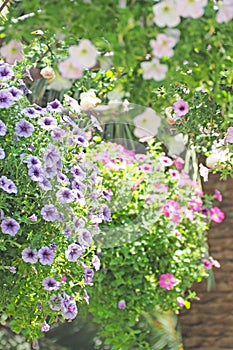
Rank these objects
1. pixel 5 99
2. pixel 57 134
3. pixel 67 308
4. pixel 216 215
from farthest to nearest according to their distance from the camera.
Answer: pixel 216 215 < pixel 67 308 < pixel 57 134 < pixel 5 99

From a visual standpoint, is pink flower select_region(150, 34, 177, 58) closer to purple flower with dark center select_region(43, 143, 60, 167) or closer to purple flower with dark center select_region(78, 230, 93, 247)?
purple flower with dark center select_region(43, 143, 60, 167)

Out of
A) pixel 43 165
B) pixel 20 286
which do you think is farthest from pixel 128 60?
pixel 20 286

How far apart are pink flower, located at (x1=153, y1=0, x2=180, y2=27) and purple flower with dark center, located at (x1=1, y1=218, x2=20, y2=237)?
1.13 meters

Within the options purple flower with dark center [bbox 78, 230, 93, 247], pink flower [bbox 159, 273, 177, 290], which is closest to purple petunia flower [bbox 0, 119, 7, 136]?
purple flower with dark center [bbox 78, 230, 93, 247]

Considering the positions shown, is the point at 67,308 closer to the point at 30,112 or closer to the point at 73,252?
the point at 73,252

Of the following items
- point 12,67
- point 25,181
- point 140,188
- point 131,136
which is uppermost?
point 131,136

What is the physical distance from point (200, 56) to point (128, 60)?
0.38 feet

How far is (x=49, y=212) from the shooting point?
211 cm

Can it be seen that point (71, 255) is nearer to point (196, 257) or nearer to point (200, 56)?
point (200, 56)

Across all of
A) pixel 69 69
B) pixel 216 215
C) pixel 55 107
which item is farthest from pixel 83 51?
pixel 216 215

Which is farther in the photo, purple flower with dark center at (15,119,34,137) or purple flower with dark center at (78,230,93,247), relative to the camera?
purple flower with dark center at (78,230,93,247)

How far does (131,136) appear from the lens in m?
4.60

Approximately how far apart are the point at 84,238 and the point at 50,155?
25 cm

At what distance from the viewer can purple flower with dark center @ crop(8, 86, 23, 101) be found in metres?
2.09
